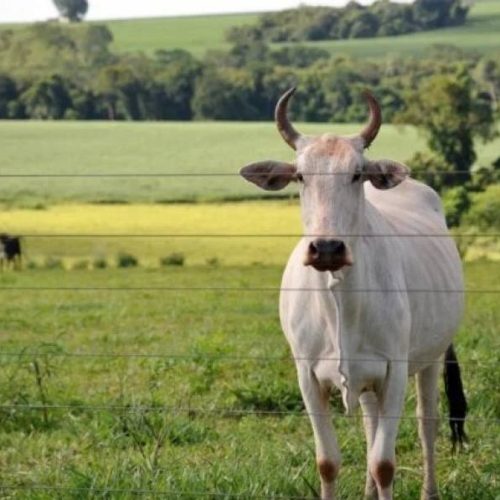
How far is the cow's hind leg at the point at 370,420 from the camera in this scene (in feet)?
26.4

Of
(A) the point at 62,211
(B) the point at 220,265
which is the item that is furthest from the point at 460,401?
(A) the point at 62,211

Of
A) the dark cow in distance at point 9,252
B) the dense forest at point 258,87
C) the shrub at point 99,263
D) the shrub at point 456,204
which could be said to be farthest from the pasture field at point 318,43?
the shrub at point 99,263

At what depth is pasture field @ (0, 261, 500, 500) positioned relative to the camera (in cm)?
770

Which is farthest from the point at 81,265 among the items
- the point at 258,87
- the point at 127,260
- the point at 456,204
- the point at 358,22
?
→ the point at 358,22

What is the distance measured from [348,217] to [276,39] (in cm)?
9384

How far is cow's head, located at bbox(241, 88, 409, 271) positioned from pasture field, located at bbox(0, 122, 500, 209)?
41.6m

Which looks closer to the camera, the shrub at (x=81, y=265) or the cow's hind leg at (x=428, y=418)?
the cow's hind leg at (x=428, y=418)

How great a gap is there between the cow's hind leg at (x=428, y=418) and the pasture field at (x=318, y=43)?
256ft

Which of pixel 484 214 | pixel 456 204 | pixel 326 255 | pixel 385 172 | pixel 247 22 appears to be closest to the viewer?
pixel 326 255

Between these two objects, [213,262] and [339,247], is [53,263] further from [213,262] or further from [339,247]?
[339,247]

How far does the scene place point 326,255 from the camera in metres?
6.78

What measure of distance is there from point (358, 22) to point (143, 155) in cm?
3354

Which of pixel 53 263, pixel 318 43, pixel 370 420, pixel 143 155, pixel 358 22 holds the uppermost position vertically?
pixel 370 420

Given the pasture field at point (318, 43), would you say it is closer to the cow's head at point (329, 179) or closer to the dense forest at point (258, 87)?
the dense forest at point (258, 87)
